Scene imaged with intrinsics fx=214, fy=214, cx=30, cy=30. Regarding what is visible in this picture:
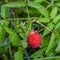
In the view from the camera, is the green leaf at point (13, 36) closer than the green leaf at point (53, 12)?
Yes

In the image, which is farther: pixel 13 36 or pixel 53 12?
pixel 53 12

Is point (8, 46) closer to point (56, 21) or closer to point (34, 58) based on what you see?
point (34, 58)

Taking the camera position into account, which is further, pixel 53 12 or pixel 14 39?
pixel 53 12

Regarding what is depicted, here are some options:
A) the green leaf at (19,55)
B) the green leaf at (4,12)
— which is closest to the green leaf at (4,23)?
the green leaf at (4,12)

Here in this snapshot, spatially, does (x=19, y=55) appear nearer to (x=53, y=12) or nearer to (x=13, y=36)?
(x=13, y=36)

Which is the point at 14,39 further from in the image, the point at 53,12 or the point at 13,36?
the point at 53,12

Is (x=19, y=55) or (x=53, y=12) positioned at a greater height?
(x=53, y=12)

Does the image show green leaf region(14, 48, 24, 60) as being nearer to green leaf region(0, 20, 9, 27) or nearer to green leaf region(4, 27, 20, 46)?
green leaf region(4, 27, 20, 46)

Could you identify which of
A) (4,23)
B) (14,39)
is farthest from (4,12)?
(14,39)

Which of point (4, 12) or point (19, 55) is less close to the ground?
point (4, 12)

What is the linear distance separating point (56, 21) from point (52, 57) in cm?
20

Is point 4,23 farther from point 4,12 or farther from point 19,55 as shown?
point 19,55

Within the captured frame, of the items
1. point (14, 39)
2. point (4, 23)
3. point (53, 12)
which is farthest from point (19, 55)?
point (53, 12)

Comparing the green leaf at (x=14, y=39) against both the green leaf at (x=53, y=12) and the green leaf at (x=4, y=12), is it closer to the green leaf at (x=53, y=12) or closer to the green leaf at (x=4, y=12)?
the green leaf at (x=4, y=12)
